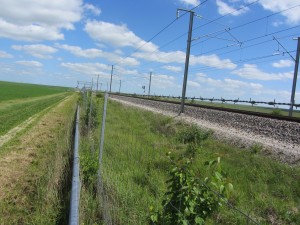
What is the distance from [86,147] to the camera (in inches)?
414

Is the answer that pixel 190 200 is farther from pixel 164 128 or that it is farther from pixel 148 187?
pixel 164 128

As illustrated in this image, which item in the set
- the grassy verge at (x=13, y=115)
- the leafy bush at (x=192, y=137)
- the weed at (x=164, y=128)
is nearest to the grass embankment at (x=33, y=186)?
the leafy bush at (x=192, y=137)

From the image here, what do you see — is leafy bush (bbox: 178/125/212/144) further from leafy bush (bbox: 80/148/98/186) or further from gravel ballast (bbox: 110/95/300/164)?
leafy bush (bbox: 80/148/98/186)

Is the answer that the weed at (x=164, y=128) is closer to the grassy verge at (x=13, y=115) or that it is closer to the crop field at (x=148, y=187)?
the crop field at (x=148, y=187)

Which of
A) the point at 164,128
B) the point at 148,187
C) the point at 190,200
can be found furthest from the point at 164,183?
the point at 164,128

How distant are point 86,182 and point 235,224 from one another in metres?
2.83

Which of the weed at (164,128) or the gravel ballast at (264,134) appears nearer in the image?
the gravel ballast at (264,134)

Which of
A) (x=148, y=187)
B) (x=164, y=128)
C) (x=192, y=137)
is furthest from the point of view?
(x=164, y=128)

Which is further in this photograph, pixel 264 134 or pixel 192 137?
pixel 264 134

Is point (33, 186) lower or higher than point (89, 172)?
lower

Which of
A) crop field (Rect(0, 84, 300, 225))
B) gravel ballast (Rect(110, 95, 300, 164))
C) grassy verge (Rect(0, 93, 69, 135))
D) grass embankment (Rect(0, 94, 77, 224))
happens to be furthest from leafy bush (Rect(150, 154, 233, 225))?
grassy verge (Rect(0, 93, 69, 135))

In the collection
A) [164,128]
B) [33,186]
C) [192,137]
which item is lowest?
[33,186]

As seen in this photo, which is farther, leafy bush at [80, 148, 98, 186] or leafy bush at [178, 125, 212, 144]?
leafy bush at [178, 125, 212, 144]

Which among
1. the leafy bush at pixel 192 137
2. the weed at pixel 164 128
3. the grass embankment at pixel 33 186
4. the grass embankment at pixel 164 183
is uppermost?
the leafy bush at pixel 192 137
